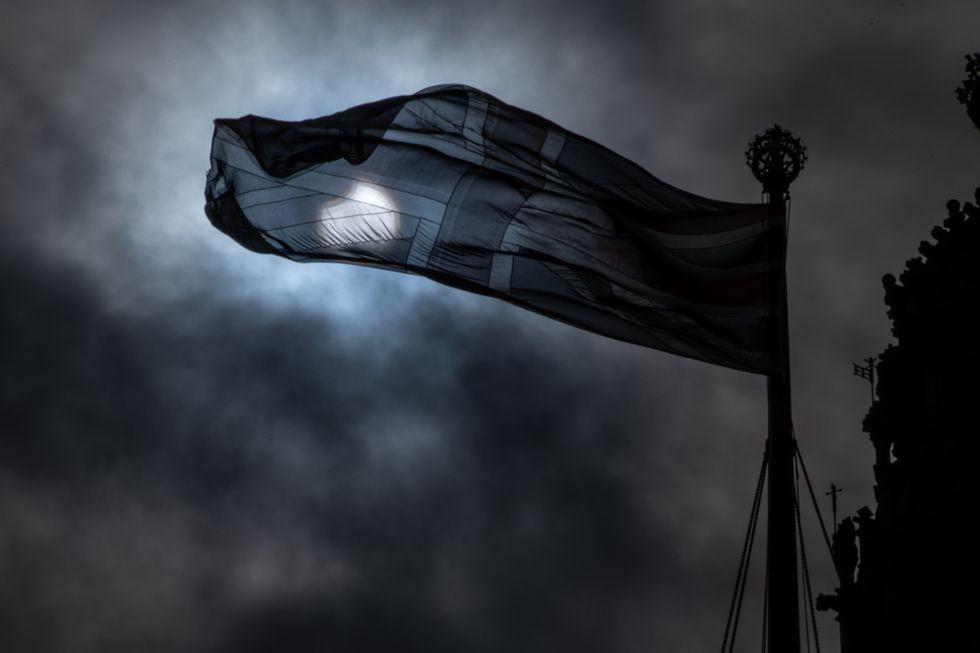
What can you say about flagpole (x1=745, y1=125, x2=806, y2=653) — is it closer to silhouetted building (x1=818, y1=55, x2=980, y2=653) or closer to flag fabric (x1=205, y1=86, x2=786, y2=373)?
flag fabric (x1=205, y1=86, x2=786, y2=373)

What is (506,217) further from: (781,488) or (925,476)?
(925,476)

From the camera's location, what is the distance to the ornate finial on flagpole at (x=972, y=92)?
32469 mm

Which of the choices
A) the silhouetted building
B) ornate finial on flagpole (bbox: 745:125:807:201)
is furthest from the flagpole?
the silhouetted building

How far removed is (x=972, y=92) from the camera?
32.7 meters

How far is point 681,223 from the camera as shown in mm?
20094

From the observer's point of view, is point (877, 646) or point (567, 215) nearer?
point (567, 215)

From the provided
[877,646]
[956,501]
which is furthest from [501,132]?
[877,646]

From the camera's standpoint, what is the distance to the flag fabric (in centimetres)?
1936

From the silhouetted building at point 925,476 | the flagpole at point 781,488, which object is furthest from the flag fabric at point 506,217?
the silhouetted building at point 925,476

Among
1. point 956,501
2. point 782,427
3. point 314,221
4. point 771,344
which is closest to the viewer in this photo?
point 782,427

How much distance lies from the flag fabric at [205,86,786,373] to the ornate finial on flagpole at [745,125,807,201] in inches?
57.7

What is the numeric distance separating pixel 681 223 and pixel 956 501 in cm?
1122

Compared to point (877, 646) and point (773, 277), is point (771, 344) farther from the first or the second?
point (877, 646)

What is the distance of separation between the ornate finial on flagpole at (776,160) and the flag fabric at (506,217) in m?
1.47
